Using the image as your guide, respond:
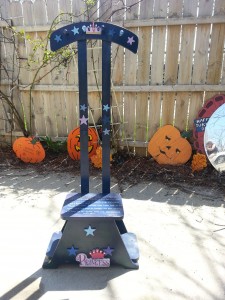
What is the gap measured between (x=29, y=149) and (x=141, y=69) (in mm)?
1827

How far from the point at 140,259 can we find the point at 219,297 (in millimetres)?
585

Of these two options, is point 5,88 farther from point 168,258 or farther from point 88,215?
point 168,258

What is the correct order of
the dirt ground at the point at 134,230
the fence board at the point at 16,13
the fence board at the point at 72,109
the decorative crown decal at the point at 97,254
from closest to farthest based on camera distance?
the dirt ground at the point at 134,230, the decorative crown decal at the point at 97,254, the fence board at the point at 16,13, the fence board at the point at 72,109

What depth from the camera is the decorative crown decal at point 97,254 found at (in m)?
2.03

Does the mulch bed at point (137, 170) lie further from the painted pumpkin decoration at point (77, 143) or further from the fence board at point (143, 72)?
the fence board at point (143, 72)

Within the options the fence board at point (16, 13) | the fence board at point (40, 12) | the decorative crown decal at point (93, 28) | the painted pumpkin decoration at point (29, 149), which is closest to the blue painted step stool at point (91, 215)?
the decorative crown decal at point (93, 28)

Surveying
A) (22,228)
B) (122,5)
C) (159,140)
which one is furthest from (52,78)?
(22,228)

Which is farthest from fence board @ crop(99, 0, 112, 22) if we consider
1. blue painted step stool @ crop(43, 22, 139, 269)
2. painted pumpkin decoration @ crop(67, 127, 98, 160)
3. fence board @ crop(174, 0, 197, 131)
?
blue painted step stool @ crop(43, 22, 139, 269)

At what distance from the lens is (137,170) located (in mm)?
3697

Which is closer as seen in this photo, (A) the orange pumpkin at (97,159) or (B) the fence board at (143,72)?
(B) the fence board at (143,72)

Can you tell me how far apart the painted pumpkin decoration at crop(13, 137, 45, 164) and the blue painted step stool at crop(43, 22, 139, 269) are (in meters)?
1.94

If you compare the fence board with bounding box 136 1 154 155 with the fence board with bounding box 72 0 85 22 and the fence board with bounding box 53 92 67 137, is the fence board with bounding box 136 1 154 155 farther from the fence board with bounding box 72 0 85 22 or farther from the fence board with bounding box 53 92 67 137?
the fence board with bounding box 53 92 67 137

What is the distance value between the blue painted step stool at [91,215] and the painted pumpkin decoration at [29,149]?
1944 mm

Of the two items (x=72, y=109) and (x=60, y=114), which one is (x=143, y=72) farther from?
(x=60, y=114)
